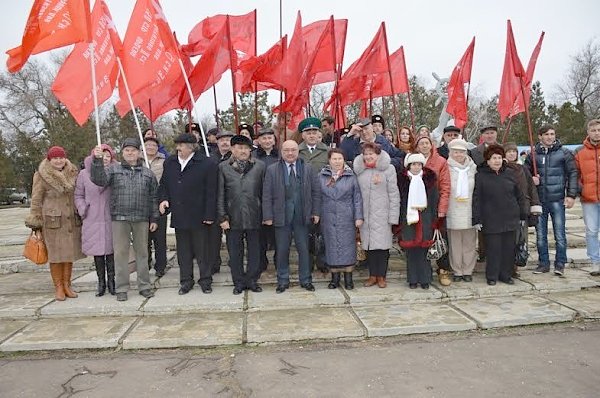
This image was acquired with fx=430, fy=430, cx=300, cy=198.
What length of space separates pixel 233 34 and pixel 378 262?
4.78m

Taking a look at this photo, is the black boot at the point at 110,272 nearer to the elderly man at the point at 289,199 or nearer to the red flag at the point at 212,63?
the elderly man at the point at 289,199

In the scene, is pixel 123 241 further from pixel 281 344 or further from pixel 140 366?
pixel 281 344

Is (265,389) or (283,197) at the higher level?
(283,197)

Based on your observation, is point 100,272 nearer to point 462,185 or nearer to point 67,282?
point 67,282

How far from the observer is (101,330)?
4.47 m

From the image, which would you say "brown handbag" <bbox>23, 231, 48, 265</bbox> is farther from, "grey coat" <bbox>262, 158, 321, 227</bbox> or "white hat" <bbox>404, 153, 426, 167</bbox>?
"white hat" <bbox>404, 153, 426, 167</bbox>

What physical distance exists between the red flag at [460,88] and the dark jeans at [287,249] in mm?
3992

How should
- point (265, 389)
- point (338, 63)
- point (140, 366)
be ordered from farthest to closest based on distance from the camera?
point (338, 63) < point (140, 366) < point (265, 389)

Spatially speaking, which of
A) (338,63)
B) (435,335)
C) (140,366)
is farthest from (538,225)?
(140,366)

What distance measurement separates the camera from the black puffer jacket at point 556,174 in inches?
231

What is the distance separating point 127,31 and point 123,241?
3.22 meters

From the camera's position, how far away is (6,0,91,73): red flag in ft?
17.3

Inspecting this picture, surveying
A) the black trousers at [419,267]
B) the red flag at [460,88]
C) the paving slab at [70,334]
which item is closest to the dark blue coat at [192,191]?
the paving slab at [70,334]

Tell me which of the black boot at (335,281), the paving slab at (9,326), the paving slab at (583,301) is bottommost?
the paving slab at (583,301)
